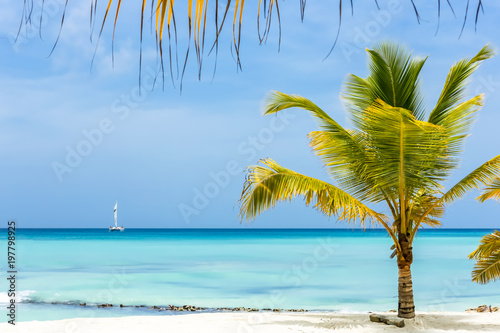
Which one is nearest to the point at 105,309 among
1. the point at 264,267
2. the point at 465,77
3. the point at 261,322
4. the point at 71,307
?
the point at 71,307

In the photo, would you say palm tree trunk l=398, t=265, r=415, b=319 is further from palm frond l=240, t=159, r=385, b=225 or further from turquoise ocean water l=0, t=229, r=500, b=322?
turquoise ocean water l=0, t=229, r=500, b=322

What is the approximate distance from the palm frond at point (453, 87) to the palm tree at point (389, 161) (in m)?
0.01

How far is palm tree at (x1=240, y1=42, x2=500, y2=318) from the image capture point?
25.6 ft

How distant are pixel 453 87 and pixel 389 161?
161 cm

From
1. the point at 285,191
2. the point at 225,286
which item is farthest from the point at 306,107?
the point at 225,286

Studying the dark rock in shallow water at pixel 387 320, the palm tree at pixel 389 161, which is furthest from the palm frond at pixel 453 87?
the dark rock in shallow water at pixel 387 320

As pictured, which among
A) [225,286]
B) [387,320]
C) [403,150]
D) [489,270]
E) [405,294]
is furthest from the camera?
[225,286]

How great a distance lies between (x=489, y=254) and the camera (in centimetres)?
856

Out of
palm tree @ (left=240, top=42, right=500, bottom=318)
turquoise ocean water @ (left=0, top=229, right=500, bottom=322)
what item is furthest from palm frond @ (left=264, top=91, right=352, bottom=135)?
turquoise ocean water @ (left=0, top=229, right=500, bottom=322)

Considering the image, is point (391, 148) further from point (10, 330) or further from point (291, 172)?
point (10, 330)

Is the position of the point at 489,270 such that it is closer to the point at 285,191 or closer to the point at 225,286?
the point at 285,191

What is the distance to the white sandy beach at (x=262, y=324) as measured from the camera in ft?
26.5

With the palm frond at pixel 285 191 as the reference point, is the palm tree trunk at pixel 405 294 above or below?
below

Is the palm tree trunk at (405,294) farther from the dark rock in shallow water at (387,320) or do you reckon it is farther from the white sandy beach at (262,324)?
the dark rock in shallow water at (387,320)
